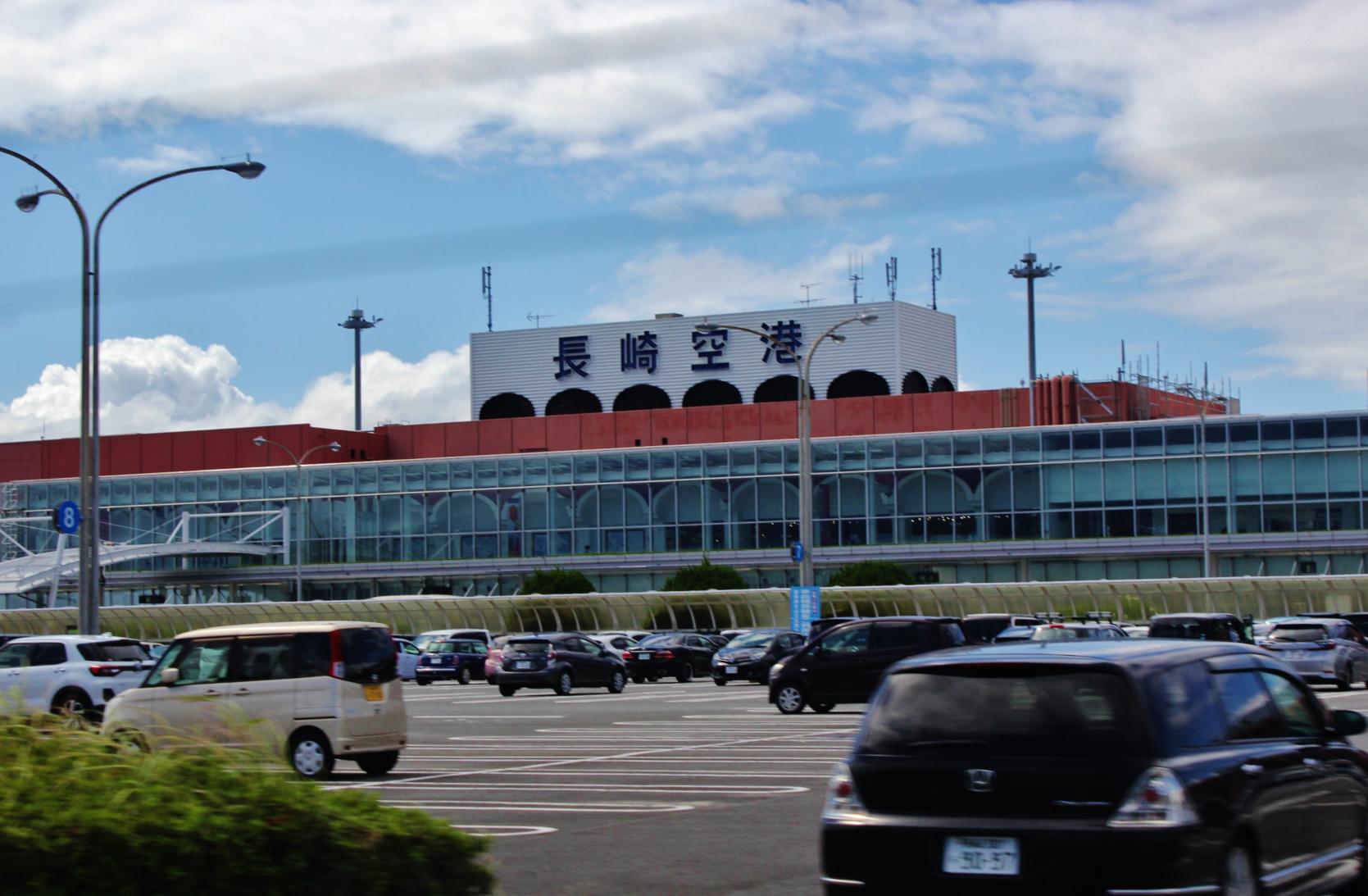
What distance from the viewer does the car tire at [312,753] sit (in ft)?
59.9

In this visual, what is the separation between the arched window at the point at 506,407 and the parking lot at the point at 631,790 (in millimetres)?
61152

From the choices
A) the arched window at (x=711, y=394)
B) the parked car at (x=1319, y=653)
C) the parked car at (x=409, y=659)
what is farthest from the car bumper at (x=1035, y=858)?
the arched window at (x=711, y=394)

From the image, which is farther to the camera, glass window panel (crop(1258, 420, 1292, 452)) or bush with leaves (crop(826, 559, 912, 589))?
glass window panel (crop(1258, 420, 1292, 452))

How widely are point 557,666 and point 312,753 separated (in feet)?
67.7

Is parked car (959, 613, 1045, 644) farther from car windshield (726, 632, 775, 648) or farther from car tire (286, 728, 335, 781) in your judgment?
car tire (286, 728, 335, 781)

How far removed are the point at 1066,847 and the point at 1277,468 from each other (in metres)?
62.5

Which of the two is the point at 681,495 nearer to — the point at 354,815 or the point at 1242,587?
the point at 1242,587

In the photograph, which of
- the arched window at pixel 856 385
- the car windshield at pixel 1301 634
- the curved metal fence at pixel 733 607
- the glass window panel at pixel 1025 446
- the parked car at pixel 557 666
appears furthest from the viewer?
the arched window at pixel 856 385

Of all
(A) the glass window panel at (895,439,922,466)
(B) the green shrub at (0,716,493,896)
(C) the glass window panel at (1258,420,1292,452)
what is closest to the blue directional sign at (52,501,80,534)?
(B) the green shrub at (0,716,493,896)

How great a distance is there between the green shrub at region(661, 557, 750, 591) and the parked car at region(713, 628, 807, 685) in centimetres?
2166

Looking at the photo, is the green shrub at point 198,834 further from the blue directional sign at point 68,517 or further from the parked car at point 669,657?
the parked car at point 669,657

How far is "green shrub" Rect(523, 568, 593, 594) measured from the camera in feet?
224

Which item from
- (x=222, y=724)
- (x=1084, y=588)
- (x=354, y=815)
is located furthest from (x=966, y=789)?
(x=1084, y=588)

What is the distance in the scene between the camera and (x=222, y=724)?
10.8 meters
